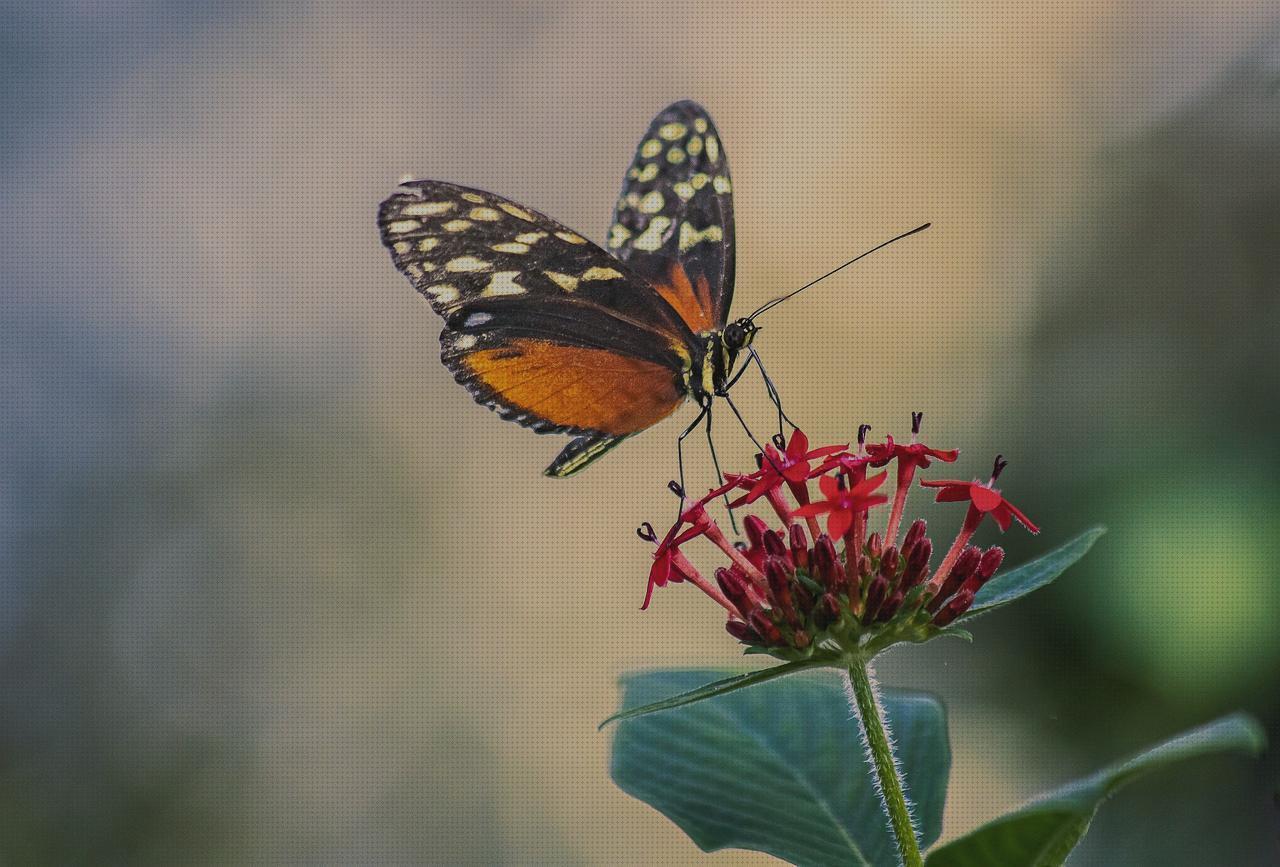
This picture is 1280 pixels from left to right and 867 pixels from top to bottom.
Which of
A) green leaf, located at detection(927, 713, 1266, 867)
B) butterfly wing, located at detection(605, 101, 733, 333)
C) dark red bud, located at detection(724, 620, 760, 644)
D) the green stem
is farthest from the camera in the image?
butterfly wing, located at detection(605, 101, 733, 333)

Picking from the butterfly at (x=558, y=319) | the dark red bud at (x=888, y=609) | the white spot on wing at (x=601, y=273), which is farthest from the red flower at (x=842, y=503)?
the white spot on wing at (x=601, y=273)

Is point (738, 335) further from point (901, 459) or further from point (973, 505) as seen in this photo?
point (973, 505)

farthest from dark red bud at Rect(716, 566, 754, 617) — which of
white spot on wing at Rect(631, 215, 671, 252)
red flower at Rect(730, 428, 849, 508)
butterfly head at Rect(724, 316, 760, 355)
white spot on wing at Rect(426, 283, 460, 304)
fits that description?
white spot on wing at Rect(631, 215, 671, 252)

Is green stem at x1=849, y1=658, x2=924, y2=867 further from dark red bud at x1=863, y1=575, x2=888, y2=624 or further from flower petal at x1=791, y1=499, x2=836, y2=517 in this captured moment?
flower petal at x1=791, y1=499, x2=836, y2=517

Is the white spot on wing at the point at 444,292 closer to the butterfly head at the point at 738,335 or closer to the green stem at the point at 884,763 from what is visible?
the butterfly head at the point at 738,335

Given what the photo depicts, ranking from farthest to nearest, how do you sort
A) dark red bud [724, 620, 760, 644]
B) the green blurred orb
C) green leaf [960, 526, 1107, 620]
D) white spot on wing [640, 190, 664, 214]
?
the green blurred orb
white spot on wing [640, 190, 664, 214]
dark red bud [724, 620, 760, 644]
green leaf [960, 526, 1107, 620]

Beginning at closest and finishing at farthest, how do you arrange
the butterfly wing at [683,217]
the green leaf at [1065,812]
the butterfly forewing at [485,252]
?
1. the green leaf at [1065,812]
2. the butterfly forewing at [485,252]
3. the butterfly wing at [683,217]

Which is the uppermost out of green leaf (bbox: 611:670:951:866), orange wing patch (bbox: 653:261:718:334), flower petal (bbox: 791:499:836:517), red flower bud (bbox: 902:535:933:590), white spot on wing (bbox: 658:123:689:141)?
white spot on wing (bbox: 658:123:689:141)
